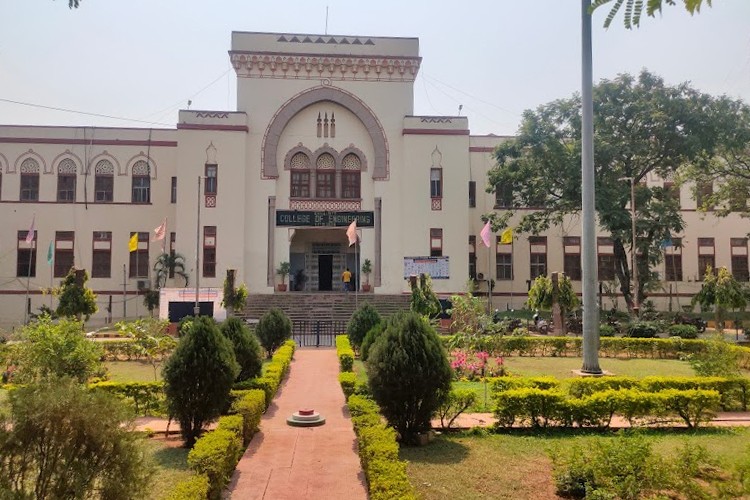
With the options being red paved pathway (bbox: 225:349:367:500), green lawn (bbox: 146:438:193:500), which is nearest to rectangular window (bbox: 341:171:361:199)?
red paved pathway (bbox: 225:349:367:500)

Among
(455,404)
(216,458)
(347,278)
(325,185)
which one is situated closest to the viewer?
(216,458)

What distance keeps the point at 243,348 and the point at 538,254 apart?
80.7 ft

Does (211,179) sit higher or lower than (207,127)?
lower

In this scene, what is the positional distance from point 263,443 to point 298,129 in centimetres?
2392

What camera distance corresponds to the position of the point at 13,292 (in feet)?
98.6

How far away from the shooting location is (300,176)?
99.3ft

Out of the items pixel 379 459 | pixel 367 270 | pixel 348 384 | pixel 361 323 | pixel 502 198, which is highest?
pixel 502 198

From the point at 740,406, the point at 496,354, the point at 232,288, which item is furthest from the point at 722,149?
the point at 232,288

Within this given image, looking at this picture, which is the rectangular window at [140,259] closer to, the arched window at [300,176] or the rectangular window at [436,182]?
the arched window at [300,176]

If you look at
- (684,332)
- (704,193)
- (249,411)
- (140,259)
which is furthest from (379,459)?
(704,193)

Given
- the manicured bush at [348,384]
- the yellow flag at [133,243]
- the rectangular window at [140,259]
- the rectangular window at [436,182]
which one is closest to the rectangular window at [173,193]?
the rectangular window at [140,259]

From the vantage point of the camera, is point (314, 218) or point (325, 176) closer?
point (314, 218)

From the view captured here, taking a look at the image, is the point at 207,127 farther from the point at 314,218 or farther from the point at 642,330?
the point at 642,330

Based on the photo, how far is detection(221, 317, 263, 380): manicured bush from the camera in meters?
11.5
